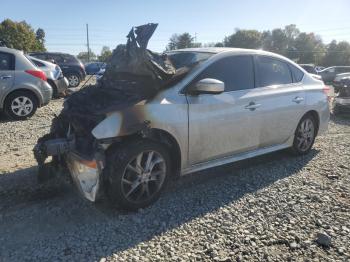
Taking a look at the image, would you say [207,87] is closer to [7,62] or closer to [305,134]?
[305,134]

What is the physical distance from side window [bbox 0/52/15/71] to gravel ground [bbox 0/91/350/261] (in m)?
3.67

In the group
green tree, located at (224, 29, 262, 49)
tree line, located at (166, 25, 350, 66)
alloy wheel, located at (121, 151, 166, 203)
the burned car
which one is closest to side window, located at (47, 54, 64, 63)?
the burned car

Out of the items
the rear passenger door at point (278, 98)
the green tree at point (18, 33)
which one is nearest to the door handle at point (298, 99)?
the rear passenger door at point (278, 98)

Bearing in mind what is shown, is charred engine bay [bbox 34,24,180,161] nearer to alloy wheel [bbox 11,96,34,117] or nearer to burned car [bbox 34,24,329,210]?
burned car [bbox 34,24,329,210]

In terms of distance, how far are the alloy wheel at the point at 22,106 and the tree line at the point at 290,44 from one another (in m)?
58.4

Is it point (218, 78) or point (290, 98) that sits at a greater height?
point (218, 78)

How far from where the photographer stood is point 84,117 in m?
3.94

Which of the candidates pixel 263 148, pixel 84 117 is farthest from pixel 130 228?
pixel 263 148

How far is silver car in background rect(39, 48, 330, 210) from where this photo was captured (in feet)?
12.1

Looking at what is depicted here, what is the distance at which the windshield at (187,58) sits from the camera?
462 cm

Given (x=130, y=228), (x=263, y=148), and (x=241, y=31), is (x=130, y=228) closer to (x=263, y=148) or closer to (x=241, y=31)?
(x=263, y=148)

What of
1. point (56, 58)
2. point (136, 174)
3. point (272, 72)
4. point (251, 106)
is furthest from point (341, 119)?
point (56, 58)

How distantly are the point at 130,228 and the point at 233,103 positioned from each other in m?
2.02

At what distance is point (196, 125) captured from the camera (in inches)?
166
